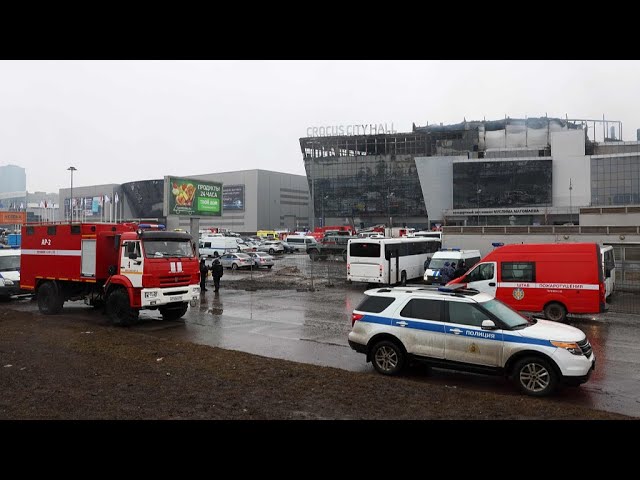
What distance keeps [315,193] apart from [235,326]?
94.7 meters

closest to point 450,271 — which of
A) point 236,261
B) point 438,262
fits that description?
point 438,262

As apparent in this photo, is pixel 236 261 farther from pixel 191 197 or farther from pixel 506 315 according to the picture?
pixel 506 315

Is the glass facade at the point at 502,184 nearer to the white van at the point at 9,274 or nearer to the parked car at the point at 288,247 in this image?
the parked car at the point at 288,247

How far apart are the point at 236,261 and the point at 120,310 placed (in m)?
23.4

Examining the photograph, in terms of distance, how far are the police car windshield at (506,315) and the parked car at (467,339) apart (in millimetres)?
11

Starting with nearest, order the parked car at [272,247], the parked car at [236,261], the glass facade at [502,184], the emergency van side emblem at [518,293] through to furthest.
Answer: the emergency van side emblem at [518,293]
the parked car at [236,261]
the parked car at [272,247]
the glass facade at [502,184]

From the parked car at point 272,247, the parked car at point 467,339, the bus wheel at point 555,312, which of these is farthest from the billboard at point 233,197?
the parked car at point 467,339

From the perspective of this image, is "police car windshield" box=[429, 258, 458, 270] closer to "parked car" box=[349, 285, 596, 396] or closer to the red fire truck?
the red fire truck


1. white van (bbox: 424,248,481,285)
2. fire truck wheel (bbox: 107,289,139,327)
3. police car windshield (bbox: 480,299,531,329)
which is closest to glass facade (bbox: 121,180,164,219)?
white van (bbox: 424,248,481,285)

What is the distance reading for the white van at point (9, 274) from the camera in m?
21.3

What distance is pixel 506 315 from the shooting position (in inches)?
380

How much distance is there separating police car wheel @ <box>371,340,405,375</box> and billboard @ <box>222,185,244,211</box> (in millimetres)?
111901
